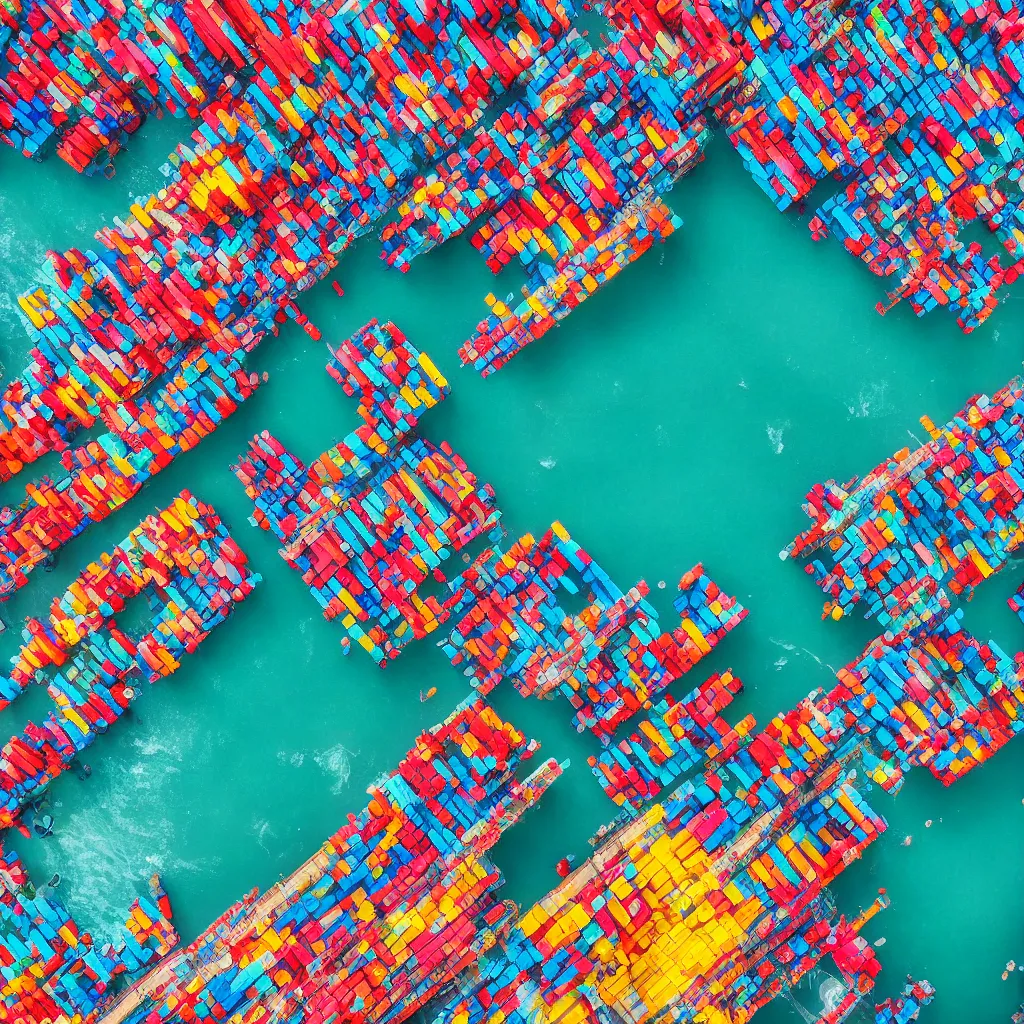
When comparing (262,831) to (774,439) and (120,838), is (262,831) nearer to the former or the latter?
(120,838)

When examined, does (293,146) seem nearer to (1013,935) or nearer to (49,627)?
(49,627)

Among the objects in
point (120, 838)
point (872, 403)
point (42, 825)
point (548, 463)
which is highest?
point (42, 825)

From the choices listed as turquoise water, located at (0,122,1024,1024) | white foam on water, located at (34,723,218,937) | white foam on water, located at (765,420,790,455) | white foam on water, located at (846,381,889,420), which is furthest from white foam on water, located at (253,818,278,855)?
white foam on water, located at (846,381,889,420)

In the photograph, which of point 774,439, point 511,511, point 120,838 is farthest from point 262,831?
point 774,439

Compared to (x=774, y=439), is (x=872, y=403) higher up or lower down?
lower down

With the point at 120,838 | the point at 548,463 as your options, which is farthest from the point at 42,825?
the point at 548,463

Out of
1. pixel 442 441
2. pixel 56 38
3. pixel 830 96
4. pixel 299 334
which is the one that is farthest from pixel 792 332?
pixel 56 38

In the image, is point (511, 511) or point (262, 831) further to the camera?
point (511, 511)

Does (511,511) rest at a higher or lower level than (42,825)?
lower

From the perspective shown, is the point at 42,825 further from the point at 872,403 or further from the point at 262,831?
the point at 872,403
